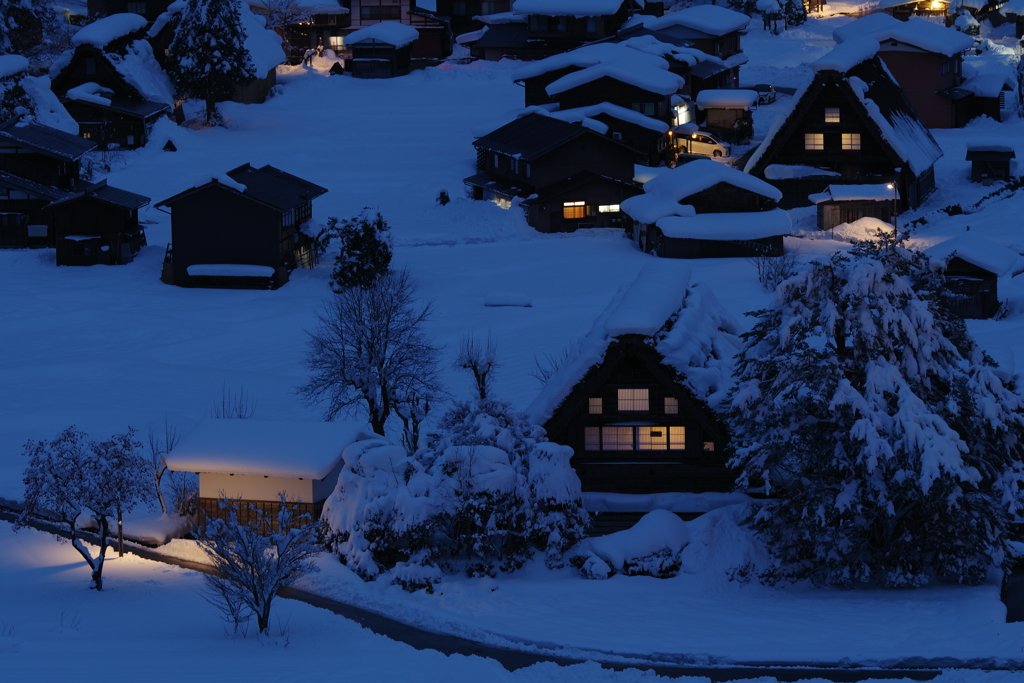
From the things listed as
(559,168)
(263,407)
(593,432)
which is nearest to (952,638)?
(593,432)

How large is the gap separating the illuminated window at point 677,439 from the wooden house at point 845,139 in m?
32.4

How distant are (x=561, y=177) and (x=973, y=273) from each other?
22.9 meters

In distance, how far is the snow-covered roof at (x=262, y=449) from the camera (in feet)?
94.8

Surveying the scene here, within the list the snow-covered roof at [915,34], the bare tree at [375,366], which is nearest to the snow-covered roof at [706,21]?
the snow-covered roof at [915,34]

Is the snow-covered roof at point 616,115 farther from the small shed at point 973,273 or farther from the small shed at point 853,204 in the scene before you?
the small shed at point 973,273

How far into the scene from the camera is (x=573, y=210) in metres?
59.3

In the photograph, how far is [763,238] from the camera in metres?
52.4

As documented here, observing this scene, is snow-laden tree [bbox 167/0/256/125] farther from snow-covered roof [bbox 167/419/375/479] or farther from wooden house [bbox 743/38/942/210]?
snow-covered roof [bbox 167/419/375/479]

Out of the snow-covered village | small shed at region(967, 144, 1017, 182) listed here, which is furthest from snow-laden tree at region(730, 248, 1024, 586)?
small shed at region(967, 144, 1017, 182)

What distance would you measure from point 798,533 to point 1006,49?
69971mm

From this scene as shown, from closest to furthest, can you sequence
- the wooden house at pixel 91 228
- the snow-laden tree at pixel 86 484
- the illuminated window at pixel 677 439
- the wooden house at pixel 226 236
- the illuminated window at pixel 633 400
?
the snow-laden tree at pixel 86 484 → the illuminated window at pixel 633 400 → the illuminated window at pixel 677 439 → the wooden house at pixel 226 236 → the wooden house at pixel 91 228

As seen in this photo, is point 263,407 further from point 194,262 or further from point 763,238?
point 763,238

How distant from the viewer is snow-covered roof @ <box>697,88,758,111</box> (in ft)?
236

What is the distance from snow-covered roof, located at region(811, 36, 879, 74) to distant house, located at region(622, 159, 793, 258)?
6639 millimetres
